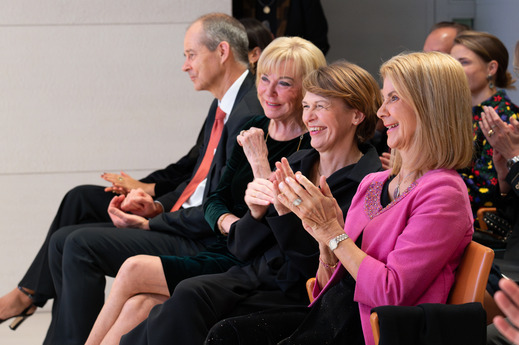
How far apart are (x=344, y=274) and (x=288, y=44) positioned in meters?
1.20

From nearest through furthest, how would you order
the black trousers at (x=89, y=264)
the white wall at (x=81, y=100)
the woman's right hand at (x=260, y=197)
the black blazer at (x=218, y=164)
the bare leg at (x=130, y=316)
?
the woman's right hand at (x=260, y=197) → the bare leg at (x=130, y=316) → the black trousers at (x=89, y=264) → the black blazer at (x=218, y=164) → the white wall at (x=81, y=100)

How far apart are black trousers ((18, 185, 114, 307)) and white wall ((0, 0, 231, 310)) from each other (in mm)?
853

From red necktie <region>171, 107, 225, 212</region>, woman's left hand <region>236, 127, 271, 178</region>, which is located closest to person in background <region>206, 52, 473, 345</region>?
woman's left hand <region>236, 127, 271, 178</region>

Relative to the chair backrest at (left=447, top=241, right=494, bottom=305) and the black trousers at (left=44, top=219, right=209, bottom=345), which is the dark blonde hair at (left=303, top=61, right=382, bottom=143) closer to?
the chair backrest at (left=447, top=241, right=494, bottom=305)

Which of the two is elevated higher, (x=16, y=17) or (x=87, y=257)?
(x=16, y=17)

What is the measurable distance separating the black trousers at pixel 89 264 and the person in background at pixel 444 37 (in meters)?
1.72

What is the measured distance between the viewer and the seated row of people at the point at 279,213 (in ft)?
6.15

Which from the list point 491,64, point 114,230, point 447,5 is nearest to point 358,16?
point 447,5

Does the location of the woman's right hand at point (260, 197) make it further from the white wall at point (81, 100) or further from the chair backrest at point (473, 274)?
the white wall at point (81, 100)

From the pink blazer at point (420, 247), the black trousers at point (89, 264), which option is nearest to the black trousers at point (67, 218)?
the black trousers at point (89, 264)

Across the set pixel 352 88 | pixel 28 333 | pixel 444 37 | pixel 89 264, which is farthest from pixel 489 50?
pixel 28 333

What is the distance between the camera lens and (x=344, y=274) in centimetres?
201

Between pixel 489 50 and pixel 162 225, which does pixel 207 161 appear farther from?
pixel 489 50

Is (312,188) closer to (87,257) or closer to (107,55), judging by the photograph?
(87,257)
